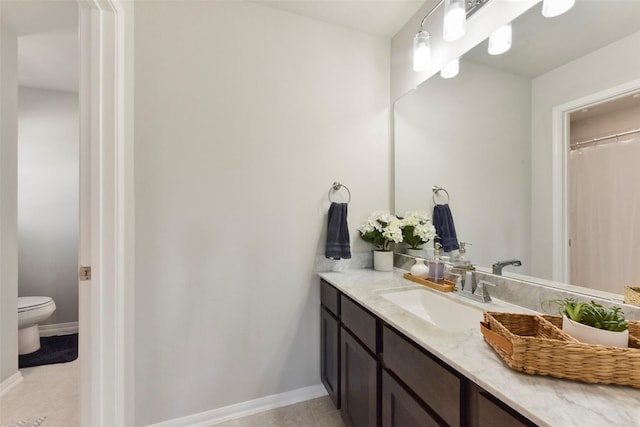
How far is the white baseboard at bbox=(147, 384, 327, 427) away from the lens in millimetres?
1483

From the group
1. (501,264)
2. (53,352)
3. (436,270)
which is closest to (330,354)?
(436,270)

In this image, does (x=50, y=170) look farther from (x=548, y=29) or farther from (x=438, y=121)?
(x=548, y=29)

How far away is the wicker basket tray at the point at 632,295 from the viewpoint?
805 mm

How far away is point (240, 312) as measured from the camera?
5.23ft

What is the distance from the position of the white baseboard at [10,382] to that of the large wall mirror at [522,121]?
3.05 m

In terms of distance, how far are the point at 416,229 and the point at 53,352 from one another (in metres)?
3.14

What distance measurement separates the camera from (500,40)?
47.9 inches

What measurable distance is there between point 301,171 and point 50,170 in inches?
110

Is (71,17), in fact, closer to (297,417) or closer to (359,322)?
(359,322)

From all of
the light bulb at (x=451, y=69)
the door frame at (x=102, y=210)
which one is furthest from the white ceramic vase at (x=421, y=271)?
the door frame at (x=102, y=210)

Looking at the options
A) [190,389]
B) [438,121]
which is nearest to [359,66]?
[438,121]

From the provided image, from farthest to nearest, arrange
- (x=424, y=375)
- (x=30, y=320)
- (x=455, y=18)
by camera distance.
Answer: (x=30, y=320), (x=455, y=18), (x=424, y=375)

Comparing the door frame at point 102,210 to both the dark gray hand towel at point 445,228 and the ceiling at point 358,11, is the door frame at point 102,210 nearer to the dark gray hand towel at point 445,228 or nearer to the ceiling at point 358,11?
the ceiling at point 358,11

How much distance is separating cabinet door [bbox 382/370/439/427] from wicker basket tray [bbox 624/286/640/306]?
2.35 ft
